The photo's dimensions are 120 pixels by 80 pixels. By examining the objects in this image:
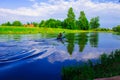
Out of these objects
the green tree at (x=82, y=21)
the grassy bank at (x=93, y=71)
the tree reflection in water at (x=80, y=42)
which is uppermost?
the green tree at (x=82, y=21)

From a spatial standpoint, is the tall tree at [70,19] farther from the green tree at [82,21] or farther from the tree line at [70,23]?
the green tree at [82,21]

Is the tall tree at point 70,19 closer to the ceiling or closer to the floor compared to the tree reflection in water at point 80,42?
closer to the ceiling

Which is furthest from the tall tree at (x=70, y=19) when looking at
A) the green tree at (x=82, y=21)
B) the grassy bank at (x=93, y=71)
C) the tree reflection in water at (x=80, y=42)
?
the grassy bank at (x=93, y=71)

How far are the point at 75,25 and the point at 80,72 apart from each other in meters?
102

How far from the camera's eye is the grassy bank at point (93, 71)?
12398mm

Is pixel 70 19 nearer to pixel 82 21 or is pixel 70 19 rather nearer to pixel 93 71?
pixel 82 21

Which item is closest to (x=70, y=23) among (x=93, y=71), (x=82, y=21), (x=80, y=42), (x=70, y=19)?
(x=70, y=19)

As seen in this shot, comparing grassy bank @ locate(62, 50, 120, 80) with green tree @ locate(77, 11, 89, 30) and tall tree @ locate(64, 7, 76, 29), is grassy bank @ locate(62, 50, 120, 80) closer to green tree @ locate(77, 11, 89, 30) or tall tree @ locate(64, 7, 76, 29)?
tall tree @ locate(64, 7, 76, 29)

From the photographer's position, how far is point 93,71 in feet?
42.9

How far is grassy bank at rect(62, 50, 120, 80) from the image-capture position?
12.4m

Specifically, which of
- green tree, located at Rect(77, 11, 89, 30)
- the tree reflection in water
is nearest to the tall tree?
green tree, located at Rect(77, 11, 89, 30)

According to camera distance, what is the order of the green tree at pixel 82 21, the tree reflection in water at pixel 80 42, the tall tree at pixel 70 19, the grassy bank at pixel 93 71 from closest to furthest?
the grassy bank at pixel 93 71
the tree reflection in water at pixel 80 42
the tall tree at pixel 70 19
the green tree at pixel 82 21

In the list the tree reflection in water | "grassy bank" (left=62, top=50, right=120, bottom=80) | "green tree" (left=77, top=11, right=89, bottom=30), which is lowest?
the tree reflection in water

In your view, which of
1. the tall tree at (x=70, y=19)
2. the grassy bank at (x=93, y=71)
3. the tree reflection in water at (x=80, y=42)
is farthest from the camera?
the tall tree at (x=70, y=19)
